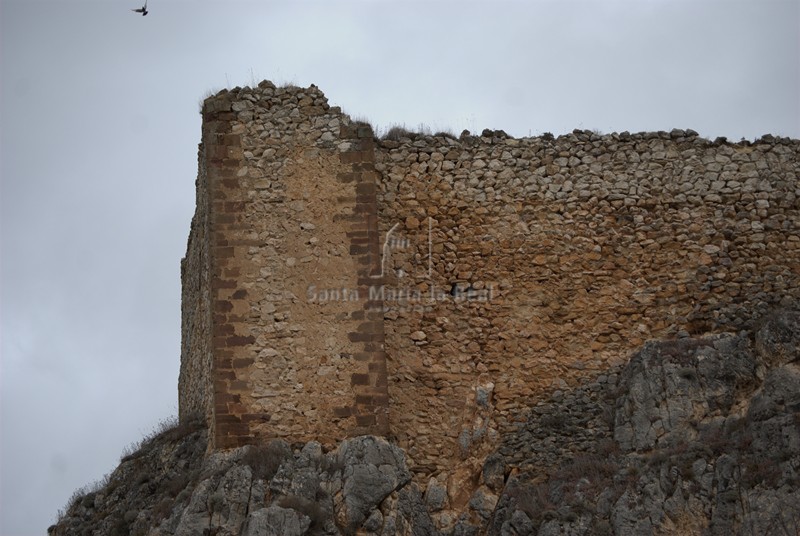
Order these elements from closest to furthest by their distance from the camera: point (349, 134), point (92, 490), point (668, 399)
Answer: point (668, 399)
point (349, 134)
point (92, 490)

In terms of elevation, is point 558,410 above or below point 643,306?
below

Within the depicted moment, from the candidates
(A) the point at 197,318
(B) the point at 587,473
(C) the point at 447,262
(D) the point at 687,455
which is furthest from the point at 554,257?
(A) the point at 197,318

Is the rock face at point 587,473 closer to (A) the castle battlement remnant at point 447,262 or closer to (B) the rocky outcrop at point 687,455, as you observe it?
(B) the rocky outcrop at point 687,455

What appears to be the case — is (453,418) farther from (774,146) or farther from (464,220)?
(774,146)

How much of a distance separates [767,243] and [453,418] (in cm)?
482

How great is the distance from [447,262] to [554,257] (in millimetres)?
1403

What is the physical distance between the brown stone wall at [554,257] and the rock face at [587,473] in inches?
24.5

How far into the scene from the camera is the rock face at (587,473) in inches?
637

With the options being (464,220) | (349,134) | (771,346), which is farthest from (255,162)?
(771,346)

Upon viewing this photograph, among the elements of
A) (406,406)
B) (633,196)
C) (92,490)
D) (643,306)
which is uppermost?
(633,196)

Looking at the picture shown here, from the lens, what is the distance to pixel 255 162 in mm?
18938

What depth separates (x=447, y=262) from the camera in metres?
19.3

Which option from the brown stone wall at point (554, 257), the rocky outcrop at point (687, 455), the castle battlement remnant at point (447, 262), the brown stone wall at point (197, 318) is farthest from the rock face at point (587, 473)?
the brown stone wall at point (197, 318)

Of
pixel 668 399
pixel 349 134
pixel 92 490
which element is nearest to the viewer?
pixel 668 399
